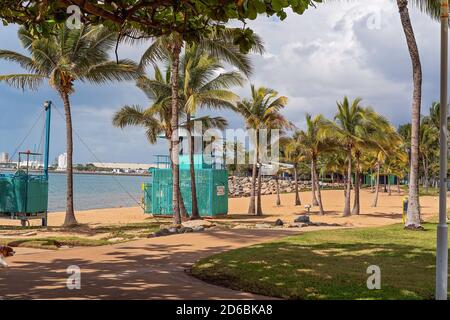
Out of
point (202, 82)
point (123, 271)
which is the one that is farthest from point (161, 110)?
point (123, 271)

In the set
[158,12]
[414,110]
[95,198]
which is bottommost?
[95,198]

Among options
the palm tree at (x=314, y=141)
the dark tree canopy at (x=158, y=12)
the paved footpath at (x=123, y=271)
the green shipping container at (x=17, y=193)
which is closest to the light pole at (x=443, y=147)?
the dark tree canopy at (x=158, y=12)

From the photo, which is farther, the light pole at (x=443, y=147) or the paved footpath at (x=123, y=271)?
the paved footpath at (x=123, y=271)

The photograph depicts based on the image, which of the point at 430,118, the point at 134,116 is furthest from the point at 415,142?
the point at 430,118

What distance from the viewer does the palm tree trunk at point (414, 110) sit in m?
17.1

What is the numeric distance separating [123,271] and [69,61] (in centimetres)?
1354

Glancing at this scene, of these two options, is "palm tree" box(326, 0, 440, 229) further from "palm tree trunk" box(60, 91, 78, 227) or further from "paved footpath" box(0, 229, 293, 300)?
"palm tree trunk" box(60, 91, 78, 227)

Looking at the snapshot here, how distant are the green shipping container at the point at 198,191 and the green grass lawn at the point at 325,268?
1333 centimetres

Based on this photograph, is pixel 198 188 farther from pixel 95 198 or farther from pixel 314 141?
pixel 95 198

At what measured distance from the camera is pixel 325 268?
8.95 metres

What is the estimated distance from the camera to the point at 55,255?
10.9m

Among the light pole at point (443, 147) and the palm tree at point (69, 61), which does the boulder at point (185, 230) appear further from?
the light pole at point (443, 147)

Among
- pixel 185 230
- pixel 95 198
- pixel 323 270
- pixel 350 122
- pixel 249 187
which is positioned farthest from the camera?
pixel 249 187

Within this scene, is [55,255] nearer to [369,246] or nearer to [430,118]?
[369,246]
